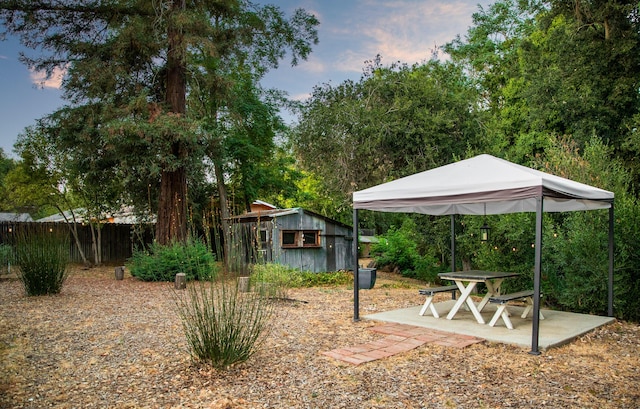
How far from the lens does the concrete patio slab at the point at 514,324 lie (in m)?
4.76

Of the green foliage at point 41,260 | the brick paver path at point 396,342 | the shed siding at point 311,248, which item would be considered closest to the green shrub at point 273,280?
the brick paver path at point 396,342

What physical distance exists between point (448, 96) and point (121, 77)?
27.4ft

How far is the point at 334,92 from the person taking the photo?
12.4 m

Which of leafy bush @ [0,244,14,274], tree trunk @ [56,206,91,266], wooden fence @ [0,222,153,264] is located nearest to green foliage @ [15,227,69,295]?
leafy bush @ [0,244,14,274]

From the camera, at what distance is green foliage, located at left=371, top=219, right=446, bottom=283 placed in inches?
561

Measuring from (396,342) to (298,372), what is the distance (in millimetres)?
1385

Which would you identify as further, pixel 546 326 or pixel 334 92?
pixel 334 92

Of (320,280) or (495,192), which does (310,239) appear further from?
(495,192)

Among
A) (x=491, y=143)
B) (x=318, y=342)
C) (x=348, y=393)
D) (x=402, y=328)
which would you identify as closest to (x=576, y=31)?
(x=491, y=143)

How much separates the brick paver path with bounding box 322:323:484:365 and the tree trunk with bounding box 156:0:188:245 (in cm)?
737

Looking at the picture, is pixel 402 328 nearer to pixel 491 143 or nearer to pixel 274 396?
pixel 274 396

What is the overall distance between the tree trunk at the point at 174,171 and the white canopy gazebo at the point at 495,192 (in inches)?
273

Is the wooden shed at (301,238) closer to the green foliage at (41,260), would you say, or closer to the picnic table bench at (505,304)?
the green foliage at (41,260)

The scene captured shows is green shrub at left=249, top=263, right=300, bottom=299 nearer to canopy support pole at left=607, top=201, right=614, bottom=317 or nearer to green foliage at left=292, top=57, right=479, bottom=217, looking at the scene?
green foliage at left=292, top=57, right=479, bottom=217
